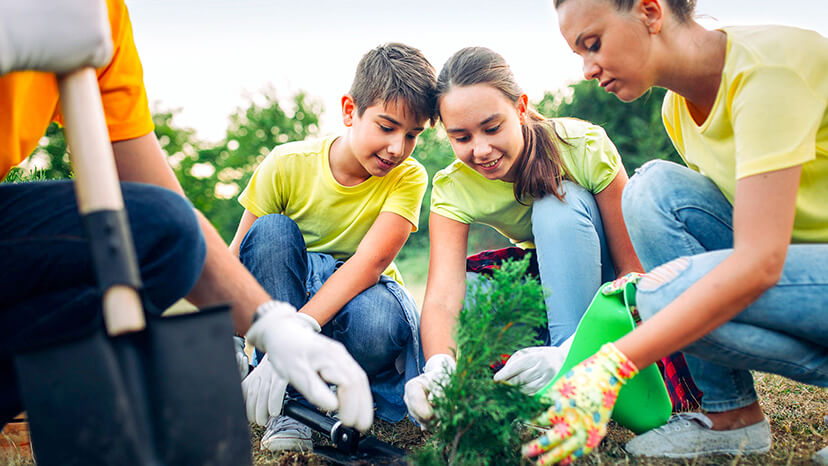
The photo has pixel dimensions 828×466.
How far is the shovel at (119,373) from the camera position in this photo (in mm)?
997

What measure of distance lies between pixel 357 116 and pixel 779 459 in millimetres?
1920

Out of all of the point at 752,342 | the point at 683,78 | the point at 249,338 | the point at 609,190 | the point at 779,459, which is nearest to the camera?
the point at 249,338

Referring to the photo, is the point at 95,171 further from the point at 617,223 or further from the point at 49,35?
the point at 617,223

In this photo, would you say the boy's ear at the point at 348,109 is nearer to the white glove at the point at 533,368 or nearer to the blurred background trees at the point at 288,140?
the white glove at the point at 533,368

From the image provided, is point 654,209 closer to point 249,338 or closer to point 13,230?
point 249,338

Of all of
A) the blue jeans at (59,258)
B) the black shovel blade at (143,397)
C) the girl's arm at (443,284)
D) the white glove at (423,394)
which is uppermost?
the blue jeans at (59,258)

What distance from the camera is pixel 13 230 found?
1.24 meters

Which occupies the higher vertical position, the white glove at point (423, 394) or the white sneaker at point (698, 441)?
the white glove at point (423, 394)

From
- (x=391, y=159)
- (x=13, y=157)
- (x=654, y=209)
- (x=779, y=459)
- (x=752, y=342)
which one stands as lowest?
(x=779, y=459)

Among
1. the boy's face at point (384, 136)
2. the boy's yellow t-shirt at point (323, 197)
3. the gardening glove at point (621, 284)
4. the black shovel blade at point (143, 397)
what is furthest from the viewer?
the boy's yellow t-shirt at point (323, 197)

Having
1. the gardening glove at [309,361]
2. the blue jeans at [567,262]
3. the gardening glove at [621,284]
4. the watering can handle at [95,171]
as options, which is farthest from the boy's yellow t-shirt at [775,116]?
the watering can handle at [95,171]

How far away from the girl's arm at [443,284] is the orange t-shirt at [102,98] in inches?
42.5

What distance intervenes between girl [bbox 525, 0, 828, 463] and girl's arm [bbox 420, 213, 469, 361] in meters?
0.66

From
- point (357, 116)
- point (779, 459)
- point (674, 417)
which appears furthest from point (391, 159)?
point (779, 459)
